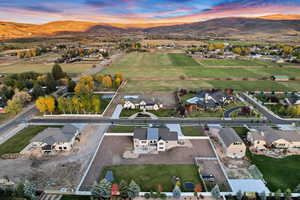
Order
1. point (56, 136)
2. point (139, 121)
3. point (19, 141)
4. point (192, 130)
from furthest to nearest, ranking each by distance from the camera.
Answer: point (139, 121) → point (192, 130) → point (19, 141) → point (56, 136)

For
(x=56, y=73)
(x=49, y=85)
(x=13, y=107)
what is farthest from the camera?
(x=56, y=73)

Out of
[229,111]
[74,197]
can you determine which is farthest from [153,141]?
[229,111]

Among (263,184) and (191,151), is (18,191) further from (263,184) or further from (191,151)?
(263,184)

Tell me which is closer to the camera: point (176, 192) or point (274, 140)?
point (176, 192)

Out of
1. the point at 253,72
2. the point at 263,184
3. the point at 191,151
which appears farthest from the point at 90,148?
the point at 253,72

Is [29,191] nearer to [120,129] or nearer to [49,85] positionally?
[120,129]

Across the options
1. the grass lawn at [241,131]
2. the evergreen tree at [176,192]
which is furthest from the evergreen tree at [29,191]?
the grass lawn at [241,131]
